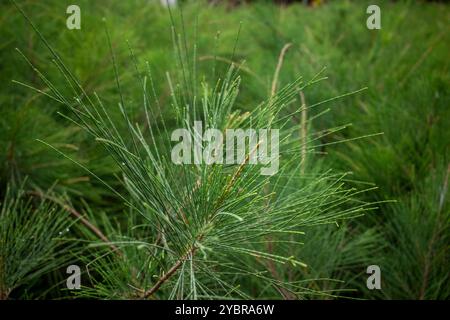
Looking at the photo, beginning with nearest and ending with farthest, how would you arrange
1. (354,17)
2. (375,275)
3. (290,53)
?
(375,275) < (290,53) < (354,17)

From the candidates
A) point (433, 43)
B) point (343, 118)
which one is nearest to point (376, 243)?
point (343, 118)

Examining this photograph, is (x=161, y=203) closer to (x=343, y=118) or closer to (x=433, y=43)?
(x=343, y=118)

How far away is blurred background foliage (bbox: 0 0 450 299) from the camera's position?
865mm

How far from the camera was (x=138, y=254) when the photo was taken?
739 mm

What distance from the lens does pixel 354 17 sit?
76.3 inches

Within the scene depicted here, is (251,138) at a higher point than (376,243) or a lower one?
higher

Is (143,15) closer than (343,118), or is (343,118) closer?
(343,118)

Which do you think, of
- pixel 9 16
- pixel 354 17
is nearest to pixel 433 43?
pixel 354 17

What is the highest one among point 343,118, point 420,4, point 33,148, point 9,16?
point 420,4

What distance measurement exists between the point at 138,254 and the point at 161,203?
23cm

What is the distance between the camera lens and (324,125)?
1.26 metres

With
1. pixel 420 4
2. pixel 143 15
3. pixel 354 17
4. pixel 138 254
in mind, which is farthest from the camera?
pixel 420 4

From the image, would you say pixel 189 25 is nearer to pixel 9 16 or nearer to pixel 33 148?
pixel 9 16

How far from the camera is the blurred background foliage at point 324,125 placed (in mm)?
865
